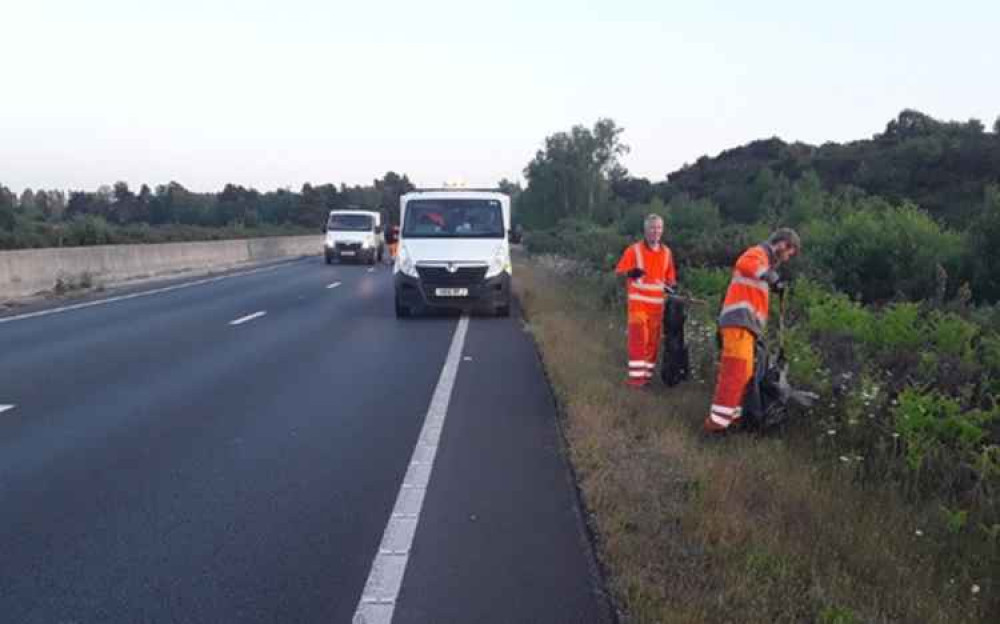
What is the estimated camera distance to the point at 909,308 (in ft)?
31.0

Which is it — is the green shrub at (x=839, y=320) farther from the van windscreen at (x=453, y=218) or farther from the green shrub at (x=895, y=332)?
the van windscreen at (x=453, y=218)

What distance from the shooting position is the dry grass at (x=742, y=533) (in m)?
4.11

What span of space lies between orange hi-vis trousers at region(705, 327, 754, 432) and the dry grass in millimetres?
Result: 217

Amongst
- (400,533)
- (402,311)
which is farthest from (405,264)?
(400,533)

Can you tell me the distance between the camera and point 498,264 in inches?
646

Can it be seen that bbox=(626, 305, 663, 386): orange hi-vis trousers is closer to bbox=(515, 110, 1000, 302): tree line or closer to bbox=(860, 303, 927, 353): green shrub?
bbox=(860, 303, 927, 353): green shrub

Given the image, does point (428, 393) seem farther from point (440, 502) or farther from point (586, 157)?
point (586, 157)

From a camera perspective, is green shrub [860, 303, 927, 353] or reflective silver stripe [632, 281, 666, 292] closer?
green shrub [860, 303, 927, 353]

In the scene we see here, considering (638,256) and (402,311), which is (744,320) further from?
(402,311)

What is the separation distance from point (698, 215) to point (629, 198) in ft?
219

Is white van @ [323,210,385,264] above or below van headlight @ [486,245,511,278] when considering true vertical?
below

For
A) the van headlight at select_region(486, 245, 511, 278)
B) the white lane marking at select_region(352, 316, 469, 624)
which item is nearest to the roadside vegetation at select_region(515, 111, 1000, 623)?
the white lane marking at select_region(352, 316, 469, 624)

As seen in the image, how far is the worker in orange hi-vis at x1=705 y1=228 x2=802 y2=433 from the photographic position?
23.1ft

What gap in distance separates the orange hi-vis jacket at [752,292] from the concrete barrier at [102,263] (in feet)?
56.6
